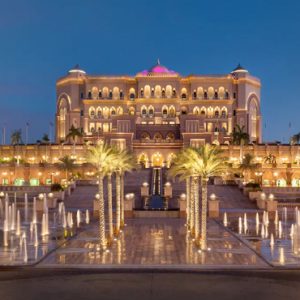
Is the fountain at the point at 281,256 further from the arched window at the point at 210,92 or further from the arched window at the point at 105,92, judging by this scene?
A: the arched window at the point at 105,92

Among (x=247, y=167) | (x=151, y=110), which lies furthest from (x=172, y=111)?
(x=247, y=167)

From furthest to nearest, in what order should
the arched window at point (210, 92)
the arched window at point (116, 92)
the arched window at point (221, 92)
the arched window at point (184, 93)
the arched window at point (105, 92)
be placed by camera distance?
1. the arched window at point (184, 93)
2. the arched window at point (116, 92)
3. the arched window at point (105, 92)
4. the arched window at point (210, 92)
5. the arched window at point (221, 92)

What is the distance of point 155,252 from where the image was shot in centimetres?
2142

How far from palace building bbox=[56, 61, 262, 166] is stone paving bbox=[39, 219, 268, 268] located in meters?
69.9

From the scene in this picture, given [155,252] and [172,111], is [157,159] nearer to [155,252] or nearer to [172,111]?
[172,111]

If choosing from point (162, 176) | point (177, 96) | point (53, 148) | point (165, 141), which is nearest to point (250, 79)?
point (177, 96)

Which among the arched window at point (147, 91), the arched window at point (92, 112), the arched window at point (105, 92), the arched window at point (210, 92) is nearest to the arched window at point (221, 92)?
the arched window at point (210, 92)

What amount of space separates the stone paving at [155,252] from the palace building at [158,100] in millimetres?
69945

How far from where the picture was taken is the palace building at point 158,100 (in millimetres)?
100763

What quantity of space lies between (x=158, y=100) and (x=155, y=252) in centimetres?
8003

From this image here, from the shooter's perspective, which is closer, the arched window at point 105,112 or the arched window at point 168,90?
the arched window at point 168,90

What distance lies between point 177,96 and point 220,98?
832cm

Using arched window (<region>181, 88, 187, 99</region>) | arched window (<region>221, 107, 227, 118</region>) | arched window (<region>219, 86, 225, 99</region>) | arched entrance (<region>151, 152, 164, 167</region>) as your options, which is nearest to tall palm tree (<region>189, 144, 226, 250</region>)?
arched entrance (<region>151, 152, 164, 167</region>)

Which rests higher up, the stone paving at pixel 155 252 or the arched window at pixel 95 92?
the arched window at pixel 95 92
